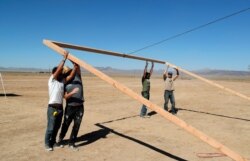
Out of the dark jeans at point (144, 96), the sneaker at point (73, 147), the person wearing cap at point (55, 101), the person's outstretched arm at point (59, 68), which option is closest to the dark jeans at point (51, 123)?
the person wearing cap at point (55, 101)

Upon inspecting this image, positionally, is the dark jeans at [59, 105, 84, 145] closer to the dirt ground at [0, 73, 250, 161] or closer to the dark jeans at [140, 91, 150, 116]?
the dirt ground at [0, 73, 250, 161]

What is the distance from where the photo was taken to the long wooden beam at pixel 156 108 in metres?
5.18

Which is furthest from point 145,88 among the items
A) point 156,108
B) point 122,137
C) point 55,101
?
point 156,108

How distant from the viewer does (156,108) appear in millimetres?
5719

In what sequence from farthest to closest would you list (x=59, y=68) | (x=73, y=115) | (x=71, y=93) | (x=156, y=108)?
1. (x=73, y=115)
2. (x=71, y=93)
3. (x=59, y=68)
4. (x=156, y=108)

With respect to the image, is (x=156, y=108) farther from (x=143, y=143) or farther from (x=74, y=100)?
(x=143, y=143)

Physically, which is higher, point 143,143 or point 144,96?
point 144,96

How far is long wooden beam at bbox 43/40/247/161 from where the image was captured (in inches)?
204

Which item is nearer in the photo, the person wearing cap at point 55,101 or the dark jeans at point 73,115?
the person wearing cap at point 55,101

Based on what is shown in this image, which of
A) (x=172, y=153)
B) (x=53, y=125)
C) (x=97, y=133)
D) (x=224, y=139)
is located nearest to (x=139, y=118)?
(x=97, y=133)

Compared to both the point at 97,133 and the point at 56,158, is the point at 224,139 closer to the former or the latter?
the point at 97,133

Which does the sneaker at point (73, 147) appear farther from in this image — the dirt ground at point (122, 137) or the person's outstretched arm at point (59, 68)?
the person's outstretched arm at point (59, 68)

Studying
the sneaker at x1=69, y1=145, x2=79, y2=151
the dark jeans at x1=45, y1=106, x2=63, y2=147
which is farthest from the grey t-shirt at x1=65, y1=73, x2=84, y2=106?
the sneaker at x1=69, y1=145, x2=79, y2=151

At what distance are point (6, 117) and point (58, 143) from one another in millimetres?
4558
